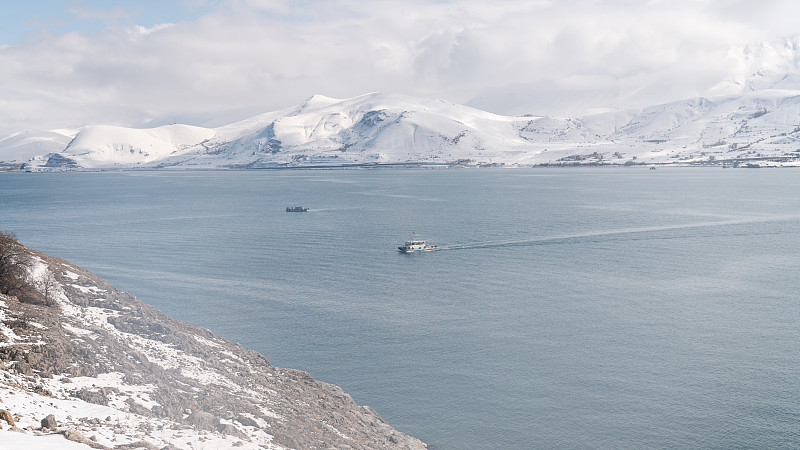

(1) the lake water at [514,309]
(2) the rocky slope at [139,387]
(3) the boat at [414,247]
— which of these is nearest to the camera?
(2) the rocky slope at [139,387]

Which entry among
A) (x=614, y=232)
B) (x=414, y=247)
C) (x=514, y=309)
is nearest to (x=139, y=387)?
(x=514, y=309)

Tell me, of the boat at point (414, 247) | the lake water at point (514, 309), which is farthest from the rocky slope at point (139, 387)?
the boat at point (414, 247)

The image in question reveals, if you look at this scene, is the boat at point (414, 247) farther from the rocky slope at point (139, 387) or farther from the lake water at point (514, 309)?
the rocky slope at point (139, 387)

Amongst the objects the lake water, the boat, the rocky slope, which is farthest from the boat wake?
the rocky slope

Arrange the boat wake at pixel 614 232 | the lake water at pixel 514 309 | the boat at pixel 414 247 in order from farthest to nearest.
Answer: the boat wake at pixel 614 232
the boat at pixel 414 247
the lake water at pixel 514 309

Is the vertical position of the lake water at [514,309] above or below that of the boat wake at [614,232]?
below

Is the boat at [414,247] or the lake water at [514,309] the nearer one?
the lake water at [514,309]

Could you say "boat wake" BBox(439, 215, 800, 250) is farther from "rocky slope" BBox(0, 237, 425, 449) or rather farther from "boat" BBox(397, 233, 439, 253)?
"rocky slope" BBox(0, 237, 425, 449)
